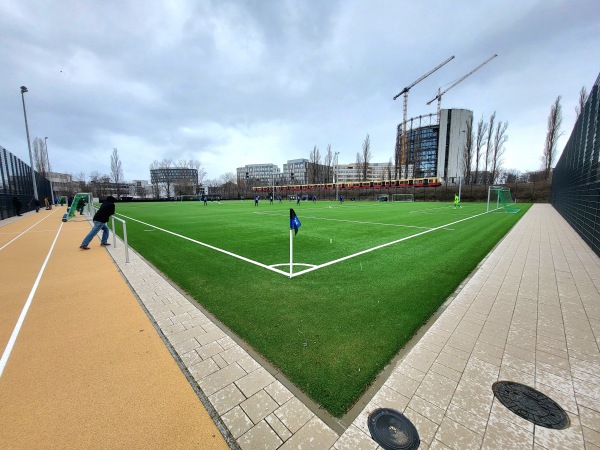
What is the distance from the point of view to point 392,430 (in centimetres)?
210

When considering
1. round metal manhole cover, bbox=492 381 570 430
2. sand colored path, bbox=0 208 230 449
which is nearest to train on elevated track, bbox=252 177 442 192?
round metal manhole cover, bbox=492 381 570 430

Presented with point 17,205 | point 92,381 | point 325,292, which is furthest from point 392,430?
point 17,205

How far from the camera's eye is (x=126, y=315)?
427cm

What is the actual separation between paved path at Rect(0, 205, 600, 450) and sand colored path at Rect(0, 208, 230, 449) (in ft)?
0.74

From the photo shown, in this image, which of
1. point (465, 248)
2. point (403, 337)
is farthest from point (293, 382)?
point (465, 248)

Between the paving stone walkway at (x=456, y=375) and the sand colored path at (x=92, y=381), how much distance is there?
0.75 feet

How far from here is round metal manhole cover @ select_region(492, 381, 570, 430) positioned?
2.19 meters

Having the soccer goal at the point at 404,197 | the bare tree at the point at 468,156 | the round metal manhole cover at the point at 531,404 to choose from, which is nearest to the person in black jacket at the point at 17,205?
the round metal manhole cover at the point at 531,404

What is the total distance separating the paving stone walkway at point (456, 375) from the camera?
80.8 inches

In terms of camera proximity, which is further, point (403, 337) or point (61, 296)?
point (61, 296)

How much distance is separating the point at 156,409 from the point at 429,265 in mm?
6534

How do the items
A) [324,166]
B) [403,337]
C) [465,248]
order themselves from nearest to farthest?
[403,337], [465,248], [324,166]

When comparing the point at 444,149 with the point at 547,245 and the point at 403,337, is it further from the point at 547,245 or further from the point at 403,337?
the point at 403,337

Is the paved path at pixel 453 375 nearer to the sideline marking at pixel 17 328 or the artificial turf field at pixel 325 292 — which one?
the artificial turf field at pixel 325 292
